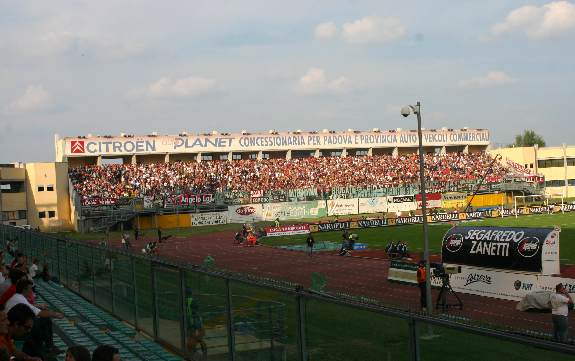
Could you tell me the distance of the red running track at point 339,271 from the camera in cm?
2331

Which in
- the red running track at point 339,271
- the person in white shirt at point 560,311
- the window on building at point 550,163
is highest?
the window on building at point 550,163

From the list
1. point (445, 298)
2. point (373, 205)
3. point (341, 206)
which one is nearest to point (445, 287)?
point (445, 298)

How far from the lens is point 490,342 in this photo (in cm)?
555

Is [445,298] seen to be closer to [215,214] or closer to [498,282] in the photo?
[498,282]

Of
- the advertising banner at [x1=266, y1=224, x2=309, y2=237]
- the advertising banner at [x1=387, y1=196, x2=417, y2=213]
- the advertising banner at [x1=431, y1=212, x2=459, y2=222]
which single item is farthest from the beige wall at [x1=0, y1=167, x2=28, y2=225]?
the advertising banner at [x1=431, y1=212, x2=459, y2=222]

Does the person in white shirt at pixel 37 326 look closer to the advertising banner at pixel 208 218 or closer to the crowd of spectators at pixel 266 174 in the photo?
the crowd of spectators at pixel 266 174

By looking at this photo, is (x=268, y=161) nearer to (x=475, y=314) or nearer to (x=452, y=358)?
(x=475, y=314)

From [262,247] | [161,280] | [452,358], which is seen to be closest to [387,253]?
[262,247]

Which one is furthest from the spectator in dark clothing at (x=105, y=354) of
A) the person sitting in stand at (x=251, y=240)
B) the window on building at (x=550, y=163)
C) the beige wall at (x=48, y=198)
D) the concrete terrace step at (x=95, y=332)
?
the window on building at (x=550, y=163)

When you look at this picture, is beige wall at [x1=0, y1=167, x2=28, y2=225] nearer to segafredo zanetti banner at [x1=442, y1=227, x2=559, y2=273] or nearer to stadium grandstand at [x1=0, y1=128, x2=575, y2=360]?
stadium grandstand at [x1=0, y1=128, x2=575, y2=360]

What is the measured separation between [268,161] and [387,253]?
5199 cm

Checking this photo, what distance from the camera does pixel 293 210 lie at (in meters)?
81.4

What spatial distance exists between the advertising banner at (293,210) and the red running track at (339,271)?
1822 cm

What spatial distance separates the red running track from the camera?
23.3 meters
